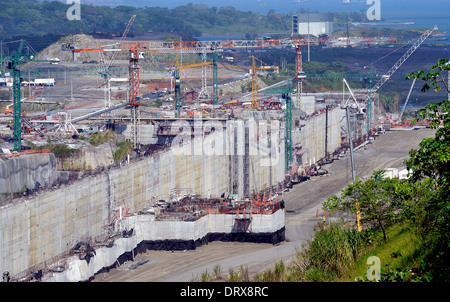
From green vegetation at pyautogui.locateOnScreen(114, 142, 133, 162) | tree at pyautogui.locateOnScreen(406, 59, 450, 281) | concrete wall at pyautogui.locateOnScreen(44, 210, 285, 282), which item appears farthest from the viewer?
green vegetation at pyautogui.locateOnScreen(114, 142, 133, 162)

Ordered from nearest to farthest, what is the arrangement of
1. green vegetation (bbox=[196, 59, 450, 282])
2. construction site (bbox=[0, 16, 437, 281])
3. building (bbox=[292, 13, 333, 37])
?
green vegetation (bbox=[196, 59, 450, 282]) → construction site (bbox=[0, 16, 437, 281]) → building (bbox=[292, 13, 333, 37])

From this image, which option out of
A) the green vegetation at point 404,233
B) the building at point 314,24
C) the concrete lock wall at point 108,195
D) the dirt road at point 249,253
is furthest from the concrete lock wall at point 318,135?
the building at point 314,24

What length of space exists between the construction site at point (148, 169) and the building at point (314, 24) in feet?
256

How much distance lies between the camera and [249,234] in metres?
39.2

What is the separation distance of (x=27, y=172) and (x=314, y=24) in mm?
125347

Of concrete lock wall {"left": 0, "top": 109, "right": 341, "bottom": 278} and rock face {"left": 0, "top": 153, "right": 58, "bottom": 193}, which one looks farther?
rock face {"left": 0, "top": 153, "right": 58, "bottom": 193}

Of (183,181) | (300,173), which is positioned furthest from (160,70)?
(183,181)

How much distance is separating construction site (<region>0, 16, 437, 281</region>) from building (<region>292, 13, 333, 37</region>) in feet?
256

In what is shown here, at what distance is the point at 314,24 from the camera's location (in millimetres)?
166625

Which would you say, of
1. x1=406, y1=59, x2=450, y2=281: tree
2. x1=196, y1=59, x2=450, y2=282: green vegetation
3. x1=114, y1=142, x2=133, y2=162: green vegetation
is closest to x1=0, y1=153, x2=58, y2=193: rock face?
x1=114, y1=142, x2=133, y2=162: green vegetation

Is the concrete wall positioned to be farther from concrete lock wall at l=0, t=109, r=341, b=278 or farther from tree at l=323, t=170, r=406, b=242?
tree at l=323, t=170, r=406, b=242

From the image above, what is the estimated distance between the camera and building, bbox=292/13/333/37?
16475cm

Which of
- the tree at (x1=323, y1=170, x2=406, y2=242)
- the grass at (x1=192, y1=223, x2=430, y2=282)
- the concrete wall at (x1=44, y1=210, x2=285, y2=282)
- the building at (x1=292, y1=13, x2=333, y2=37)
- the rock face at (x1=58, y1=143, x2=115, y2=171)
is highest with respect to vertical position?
the building at (x1=292, y1=13, x2=333, y2=37)

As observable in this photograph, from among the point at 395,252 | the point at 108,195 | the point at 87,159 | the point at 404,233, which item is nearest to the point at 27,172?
the point at 87,159
